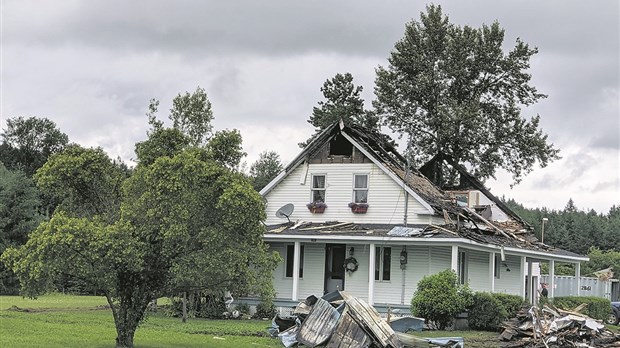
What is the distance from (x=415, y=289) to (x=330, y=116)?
2277cm

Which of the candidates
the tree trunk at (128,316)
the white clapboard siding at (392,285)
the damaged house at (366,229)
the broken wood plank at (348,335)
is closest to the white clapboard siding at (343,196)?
the damaged house at (366,229)

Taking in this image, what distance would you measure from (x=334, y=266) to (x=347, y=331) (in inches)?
525

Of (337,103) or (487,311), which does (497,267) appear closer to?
(487,311)

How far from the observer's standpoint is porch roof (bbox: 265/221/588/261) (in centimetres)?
2869

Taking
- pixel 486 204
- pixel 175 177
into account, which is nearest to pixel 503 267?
pixel 486 204

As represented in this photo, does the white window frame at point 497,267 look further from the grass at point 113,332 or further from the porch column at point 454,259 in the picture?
the grass at point 113,332

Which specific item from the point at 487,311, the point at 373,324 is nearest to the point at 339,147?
the point at 487,311

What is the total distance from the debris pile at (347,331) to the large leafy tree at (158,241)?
2575mm

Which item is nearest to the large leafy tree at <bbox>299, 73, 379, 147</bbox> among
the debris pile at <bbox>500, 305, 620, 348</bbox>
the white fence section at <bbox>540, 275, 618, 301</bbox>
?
the white fence section at <bbox>540, 275, 618, 301</bbox>

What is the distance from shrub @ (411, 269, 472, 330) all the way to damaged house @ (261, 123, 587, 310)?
173 centimetres

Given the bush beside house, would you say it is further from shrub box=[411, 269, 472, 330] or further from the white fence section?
the white fence section

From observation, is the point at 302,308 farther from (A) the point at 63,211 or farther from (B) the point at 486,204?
(B) the point at 486,204

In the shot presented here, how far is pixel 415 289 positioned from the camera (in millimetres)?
30078

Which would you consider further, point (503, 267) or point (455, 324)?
point (503, 267)
